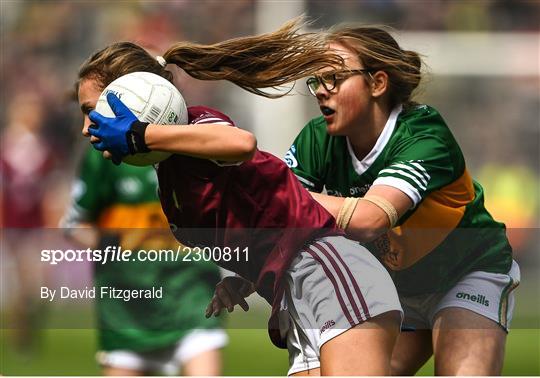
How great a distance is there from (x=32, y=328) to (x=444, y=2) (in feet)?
16.8

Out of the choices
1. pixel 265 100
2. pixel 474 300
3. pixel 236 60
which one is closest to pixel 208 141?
pixel 236 60

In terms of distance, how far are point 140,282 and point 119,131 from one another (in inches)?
73.2

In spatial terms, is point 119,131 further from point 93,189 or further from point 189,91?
point 189,91

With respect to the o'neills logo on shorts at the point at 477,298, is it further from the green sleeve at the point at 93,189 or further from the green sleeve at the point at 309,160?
the green sleeve at the point at 93,189

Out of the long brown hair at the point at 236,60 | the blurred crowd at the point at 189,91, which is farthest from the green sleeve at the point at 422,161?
the blurred crowd at the point at 189,91

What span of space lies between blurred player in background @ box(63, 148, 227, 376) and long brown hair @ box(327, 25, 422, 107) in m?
1.45

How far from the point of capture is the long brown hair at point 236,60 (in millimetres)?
3727

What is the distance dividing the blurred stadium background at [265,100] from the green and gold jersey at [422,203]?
4.64 meters

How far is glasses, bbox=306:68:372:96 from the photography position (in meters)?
4.09

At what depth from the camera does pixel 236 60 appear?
3.86 metres

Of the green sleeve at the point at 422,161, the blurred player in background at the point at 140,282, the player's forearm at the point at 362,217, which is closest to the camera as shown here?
the player's forearm at the point at 362,217

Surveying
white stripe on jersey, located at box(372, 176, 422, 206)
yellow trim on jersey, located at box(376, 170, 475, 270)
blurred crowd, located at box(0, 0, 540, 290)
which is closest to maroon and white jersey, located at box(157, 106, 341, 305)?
white stripe on jersey, located at box(372, 176, 422, 206)

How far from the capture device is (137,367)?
5348 millimetres

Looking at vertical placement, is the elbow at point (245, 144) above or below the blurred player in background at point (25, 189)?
above
